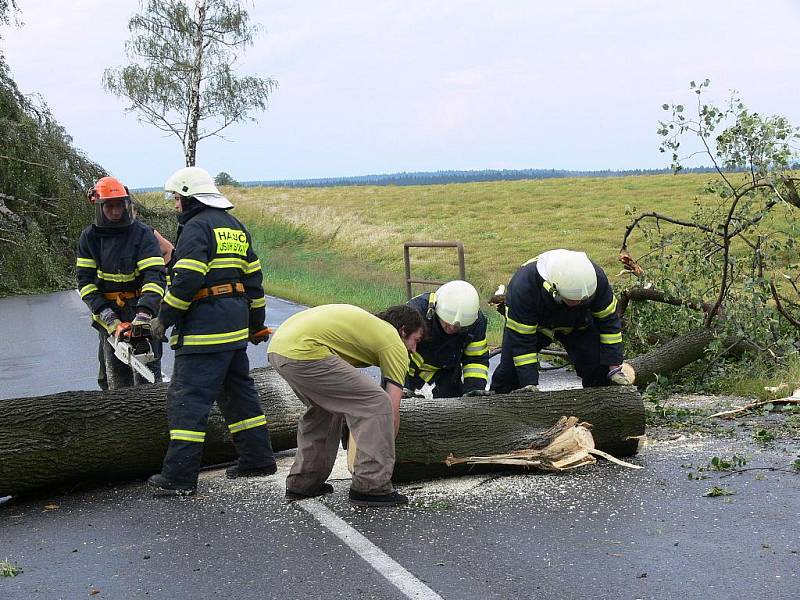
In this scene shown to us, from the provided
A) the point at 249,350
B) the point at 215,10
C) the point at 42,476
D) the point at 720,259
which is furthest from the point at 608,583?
the point at 215,10

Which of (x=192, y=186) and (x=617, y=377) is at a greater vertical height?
(x=192, y=186)

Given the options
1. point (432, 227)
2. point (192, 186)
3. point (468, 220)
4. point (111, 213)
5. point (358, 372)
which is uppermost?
point (192, 186)

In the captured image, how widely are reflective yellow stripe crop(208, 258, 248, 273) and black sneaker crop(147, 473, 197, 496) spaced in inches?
47.8

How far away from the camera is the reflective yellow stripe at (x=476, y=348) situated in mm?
6348

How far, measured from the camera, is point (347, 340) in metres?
5.06

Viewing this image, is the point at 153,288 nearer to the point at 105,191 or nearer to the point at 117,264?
the point at 117,264

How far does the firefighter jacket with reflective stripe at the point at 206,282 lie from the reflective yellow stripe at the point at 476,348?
148cm

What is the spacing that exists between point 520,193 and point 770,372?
1473 inches

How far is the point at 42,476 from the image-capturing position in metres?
5.45

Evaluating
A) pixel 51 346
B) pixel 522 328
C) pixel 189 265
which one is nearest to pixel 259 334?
pixel 189 265

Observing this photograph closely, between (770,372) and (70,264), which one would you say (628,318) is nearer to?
(770,372)

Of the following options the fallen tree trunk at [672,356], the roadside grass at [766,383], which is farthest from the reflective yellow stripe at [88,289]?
the roadside grass at [766,383]

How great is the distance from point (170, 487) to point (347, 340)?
138 cm

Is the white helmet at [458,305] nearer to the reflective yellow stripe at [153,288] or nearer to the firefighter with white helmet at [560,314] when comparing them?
the firefighter with white helmet at [560,314]
